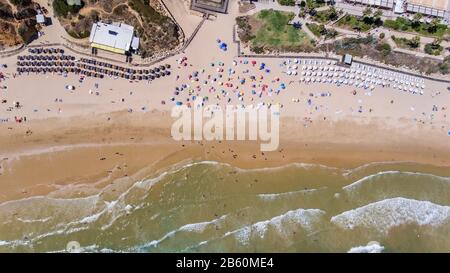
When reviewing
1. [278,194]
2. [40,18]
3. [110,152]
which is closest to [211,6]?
[40,18]

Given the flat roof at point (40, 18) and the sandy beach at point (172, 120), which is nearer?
the flat roof at point (40, 18)

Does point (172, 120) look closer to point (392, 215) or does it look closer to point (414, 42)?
point (392, 215)

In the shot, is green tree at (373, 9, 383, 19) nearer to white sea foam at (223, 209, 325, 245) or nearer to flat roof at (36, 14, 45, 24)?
white sea foam at (223, 209, 325, 245)

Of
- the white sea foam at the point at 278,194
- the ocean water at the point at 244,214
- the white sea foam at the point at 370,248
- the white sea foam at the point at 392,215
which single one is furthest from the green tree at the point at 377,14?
the white sea foam at the point at 370,248

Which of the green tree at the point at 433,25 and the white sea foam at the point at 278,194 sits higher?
the green tree at the point at 433,25

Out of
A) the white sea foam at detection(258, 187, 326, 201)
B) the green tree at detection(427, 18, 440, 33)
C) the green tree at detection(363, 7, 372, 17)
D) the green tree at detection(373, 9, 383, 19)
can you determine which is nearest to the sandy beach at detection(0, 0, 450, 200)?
the white sea foam at detection(258, 187, 326, 201)

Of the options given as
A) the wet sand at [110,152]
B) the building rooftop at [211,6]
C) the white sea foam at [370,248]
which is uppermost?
the building rooftop at [211,6]

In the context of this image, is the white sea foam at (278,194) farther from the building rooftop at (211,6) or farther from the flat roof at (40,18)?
the flat roof at (40,18)
